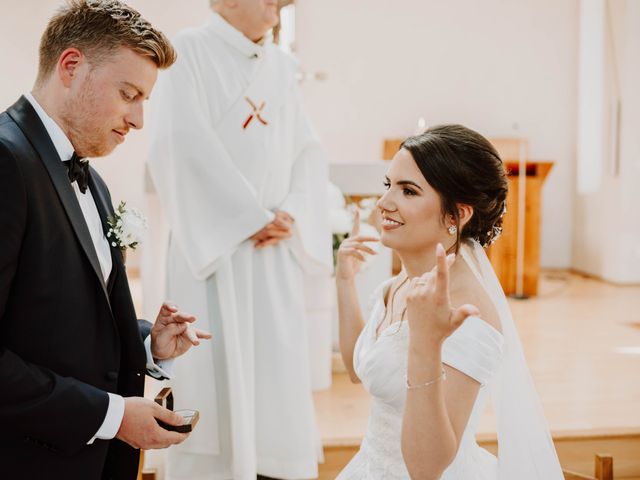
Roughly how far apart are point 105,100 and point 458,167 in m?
0.90

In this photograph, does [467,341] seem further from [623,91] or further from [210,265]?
[623,91]

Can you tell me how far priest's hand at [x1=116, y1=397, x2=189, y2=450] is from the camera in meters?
1.54

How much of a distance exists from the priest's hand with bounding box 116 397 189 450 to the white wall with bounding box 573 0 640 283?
24.5ft

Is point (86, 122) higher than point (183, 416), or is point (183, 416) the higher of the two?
point (86, 122)

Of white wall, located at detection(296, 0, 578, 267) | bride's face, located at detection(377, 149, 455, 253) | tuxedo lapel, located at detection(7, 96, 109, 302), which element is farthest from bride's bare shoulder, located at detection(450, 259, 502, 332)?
white wall, located at detection(296, 0, 578, 267)

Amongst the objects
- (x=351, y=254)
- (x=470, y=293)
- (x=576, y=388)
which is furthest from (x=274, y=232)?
(x=576, y=388)

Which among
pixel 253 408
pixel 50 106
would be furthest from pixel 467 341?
pixel 253 408

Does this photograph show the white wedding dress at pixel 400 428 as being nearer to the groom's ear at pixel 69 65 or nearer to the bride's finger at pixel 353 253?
the bride's finger at pixel 353 253

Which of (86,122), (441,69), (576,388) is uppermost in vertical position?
(441,69)

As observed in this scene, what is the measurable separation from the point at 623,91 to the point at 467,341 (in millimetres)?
7202

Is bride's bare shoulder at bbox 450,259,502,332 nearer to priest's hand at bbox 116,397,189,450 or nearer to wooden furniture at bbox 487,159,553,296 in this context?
priest's hand at bbox 116,397,189,450

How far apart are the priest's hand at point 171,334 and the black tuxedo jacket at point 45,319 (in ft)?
0.86

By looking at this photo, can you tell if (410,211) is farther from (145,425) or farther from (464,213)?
(145,425)

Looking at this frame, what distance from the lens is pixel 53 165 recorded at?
1.53m
